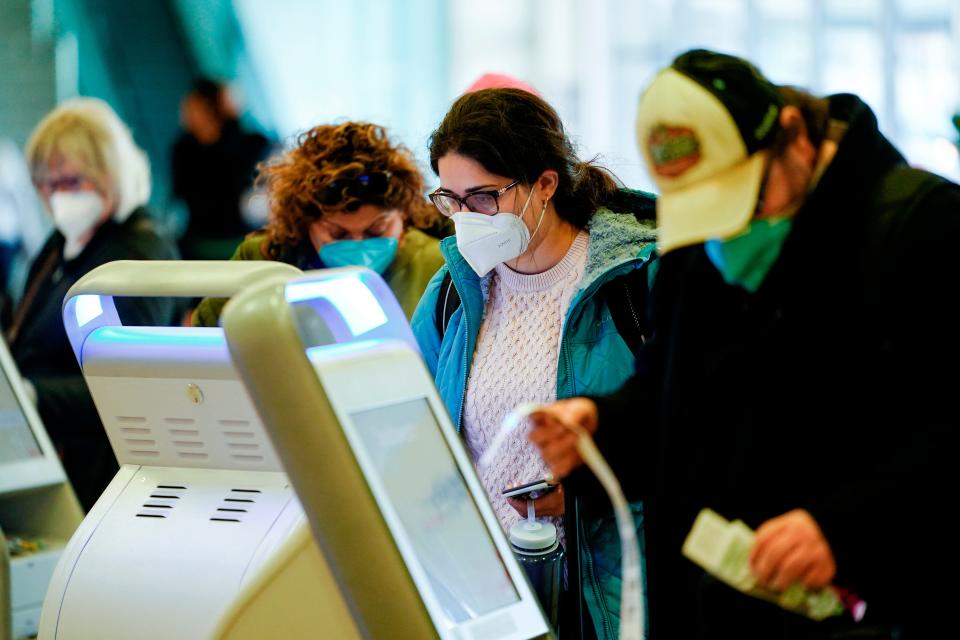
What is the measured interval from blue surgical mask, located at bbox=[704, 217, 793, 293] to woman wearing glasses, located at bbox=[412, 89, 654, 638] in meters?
0.60

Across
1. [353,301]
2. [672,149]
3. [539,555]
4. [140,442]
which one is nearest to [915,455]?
[672,149]

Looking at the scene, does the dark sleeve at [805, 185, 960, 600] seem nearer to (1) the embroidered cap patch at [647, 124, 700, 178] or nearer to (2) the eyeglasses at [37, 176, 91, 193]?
(1) the embroidered cap patch at [647, 124, 700, 178]

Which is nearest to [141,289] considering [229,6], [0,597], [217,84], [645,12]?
[0,597]

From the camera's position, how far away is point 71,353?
293cm

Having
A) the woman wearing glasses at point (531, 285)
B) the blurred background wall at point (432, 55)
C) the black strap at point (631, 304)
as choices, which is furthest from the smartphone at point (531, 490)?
the blurred background wall at point (432, 55)

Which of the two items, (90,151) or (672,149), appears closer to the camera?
(672,149)

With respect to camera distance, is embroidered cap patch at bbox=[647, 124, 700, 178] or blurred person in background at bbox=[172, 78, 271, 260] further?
blurred person in background at bbox=[172, 78, 271, 260]

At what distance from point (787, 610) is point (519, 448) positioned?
719 millimetres

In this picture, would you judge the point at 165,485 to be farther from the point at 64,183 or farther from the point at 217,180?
the point at 217,180

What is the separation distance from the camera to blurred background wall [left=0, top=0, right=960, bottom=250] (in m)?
4.13

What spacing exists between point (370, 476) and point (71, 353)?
202cm

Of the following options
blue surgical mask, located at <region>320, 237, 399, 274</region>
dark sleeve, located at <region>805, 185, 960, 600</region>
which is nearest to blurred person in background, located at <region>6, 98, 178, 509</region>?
blue surgical mask, located at <region>320, 237, 399, 274</region>

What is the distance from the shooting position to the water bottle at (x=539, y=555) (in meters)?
1.73

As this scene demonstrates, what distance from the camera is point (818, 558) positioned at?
1.11 m
